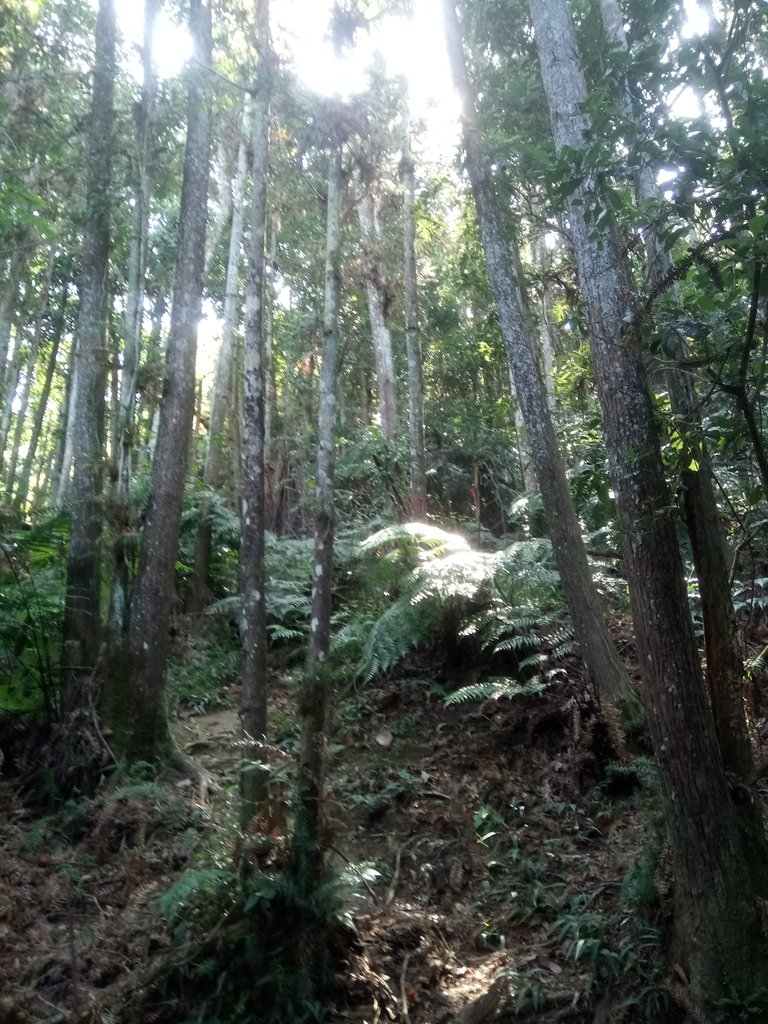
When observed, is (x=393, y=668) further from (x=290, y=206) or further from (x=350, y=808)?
(x=290, y=206)

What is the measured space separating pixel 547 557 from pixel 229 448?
1088cm

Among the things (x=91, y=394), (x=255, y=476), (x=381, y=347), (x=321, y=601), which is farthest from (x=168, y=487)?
(x=381, y=347)

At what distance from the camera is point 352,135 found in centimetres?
862

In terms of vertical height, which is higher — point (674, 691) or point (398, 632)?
point (398, 632)

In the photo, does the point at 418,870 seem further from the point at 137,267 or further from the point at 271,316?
the point at 271,316

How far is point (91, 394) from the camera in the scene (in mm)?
8945

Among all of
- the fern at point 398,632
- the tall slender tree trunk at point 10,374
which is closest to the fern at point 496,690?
the fern at point 398,632

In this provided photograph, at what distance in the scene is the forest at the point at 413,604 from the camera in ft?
14.9

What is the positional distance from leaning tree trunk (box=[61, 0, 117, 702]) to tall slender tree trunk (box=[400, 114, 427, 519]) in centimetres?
445

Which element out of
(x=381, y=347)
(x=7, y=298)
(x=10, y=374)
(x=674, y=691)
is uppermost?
(x=10, y=374)

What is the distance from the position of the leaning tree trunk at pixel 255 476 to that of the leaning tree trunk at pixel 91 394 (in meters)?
1.85

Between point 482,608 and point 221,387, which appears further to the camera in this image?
point 221,387

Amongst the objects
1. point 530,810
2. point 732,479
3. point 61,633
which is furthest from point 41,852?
point 732,479

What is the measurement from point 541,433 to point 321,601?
2.83 m
